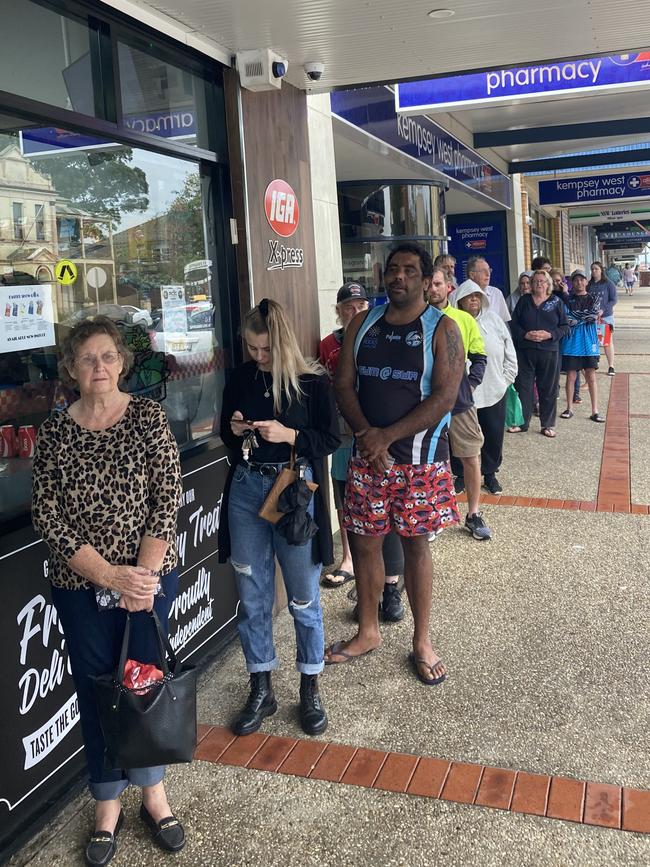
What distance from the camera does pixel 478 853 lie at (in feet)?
8.33

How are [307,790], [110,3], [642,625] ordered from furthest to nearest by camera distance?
1. [642,625]
2. [110,3]
3. [307,790]

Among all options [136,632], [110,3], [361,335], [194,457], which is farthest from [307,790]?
[110,3]

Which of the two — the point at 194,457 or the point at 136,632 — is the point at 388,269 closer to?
the point at 194,457

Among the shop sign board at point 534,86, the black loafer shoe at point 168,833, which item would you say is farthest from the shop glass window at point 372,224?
the black loafer shoe at point 168,833

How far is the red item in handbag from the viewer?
7.91ft

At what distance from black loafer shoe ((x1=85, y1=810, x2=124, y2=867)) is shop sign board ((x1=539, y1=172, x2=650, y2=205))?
18860 millimetres

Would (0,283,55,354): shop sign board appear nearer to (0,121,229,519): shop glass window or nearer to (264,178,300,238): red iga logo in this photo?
(0,121,229,519): shop glass window

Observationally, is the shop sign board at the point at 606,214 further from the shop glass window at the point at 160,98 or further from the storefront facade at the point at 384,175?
the shop glass window at the point at 160,98

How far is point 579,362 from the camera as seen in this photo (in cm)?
974

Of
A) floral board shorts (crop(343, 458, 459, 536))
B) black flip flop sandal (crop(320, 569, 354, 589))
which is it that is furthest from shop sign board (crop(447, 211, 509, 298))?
floral board shorts (crop(343, 458, 459, 536))

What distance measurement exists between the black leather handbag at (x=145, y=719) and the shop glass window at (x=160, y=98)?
89.4 inches

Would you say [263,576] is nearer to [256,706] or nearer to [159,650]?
[256,706]

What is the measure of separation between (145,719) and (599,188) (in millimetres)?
19096

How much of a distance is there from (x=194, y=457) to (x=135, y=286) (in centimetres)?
84
